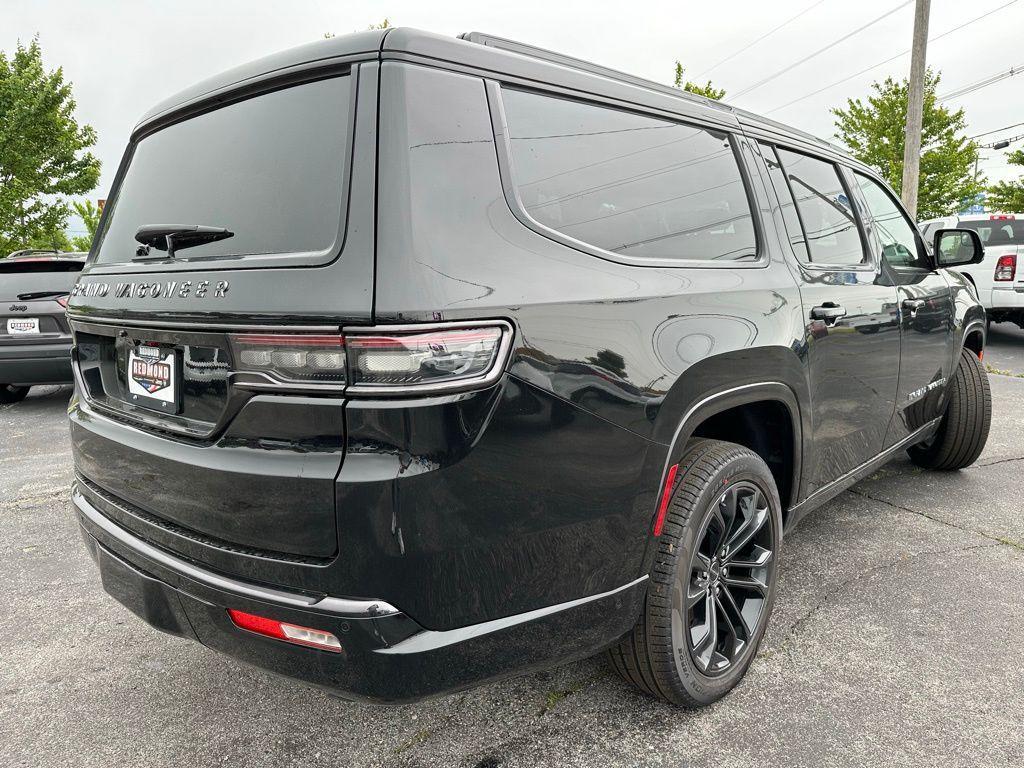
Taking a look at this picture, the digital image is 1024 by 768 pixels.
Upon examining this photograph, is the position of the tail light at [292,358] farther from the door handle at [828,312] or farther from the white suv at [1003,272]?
the white suv at [1003,272]

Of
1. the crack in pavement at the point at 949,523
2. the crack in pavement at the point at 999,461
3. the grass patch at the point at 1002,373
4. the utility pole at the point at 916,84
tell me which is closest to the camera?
the crack in pavement at the point at 949,523

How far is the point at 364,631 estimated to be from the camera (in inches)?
54.9

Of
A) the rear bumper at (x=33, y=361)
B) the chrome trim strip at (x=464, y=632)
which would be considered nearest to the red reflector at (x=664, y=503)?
the chrome trim strip at (x=464, y=632)

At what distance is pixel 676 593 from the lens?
1.89m

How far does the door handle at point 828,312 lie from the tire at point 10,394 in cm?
786

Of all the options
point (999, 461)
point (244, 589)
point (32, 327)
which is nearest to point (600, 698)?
point (244, 589)

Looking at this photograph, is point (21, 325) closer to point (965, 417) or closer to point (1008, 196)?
point (965, 417)

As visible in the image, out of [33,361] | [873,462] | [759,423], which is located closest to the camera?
[759,423]

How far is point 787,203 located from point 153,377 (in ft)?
7.12

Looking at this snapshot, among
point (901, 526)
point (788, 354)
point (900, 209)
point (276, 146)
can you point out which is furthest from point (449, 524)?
point (900, 209)

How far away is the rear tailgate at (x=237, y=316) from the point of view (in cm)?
140

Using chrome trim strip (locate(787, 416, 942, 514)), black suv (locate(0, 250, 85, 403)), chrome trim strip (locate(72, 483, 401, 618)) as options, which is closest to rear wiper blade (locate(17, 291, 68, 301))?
black suv (locate(0, 250, 85, 403))

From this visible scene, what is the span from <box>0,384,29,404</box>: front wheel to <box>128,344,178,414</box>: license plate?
6.81m

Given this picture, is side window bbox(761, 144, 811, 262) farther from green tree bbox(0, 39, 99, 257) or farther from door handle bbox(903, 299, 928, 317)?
green tree bbox(0, 39, 99, 257)
